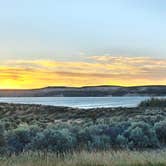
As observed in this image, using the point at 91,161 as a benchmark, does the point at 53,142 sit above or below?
above

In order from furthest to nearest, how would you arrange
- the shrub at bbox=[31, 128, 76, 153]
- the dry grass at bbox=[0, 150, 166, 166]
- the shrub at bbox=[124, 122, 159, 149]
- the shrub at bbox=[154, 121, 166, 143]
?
the shrub at bbox=[154, 121, 166, 143]
the shrub at bbox=[124, 122, 159, 149]
the shrub at bbox=[31, 128, 76, 153]
the dry grass at bbox=[0, 150, 166, 166]

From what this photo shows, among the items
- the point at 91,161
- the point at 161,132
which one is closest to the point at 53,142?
the point at 91,161

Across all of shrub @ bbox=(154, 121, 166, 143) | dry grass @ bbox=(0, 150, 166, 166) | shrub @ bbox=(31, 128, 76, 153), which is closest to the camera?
dry grass @ bbox=(0, 150, 166, 166)

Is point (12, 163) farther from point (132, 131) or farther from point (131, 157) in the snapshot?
point (132, 131)

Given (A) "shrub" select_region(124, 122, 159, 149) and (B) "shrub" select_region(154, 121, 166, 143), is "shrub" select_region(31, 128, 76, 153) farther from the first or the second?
(B) "shrub" select_region(154, 121, 166, 143)

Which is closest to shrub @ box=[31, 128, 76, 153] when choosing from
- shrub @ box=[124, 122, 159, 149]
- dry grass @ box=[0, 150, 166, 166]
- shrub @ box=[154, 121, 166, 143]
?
shrub @ box=[124, 122, 159, 149]

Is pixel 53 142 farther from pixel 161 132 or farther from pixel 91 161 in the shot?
pixel 161 132

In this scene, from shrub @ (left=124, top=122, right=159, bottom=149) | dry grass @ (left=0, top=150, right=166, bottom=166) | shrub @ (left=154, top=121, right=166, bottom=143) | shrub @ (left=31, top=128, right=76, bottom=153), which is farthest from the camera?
shrub @ (left=154, top=121, right=166, bottom=143)

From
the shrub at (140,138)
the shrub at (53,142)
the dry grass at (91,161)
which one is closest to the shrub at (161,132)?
the shrub at (140,138)

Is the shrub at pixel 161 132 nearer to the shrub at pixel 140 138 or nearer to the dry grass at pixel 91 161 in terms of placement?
the shrub at pixel 140 138

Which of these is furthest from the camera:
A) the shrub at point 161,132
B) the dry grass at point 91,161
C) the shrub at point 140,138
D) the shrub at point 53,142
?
the shrub at point 161,132

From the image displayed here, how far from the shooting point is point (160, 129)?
19.5m

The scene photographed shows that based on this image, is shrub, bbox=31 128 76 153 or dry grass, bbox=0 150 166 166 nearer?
dry grass, bbox=0 150 166 166

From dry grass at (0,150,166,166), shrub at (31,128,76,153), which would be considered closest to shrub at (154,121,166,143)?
shrub at (31,128,76,153)
